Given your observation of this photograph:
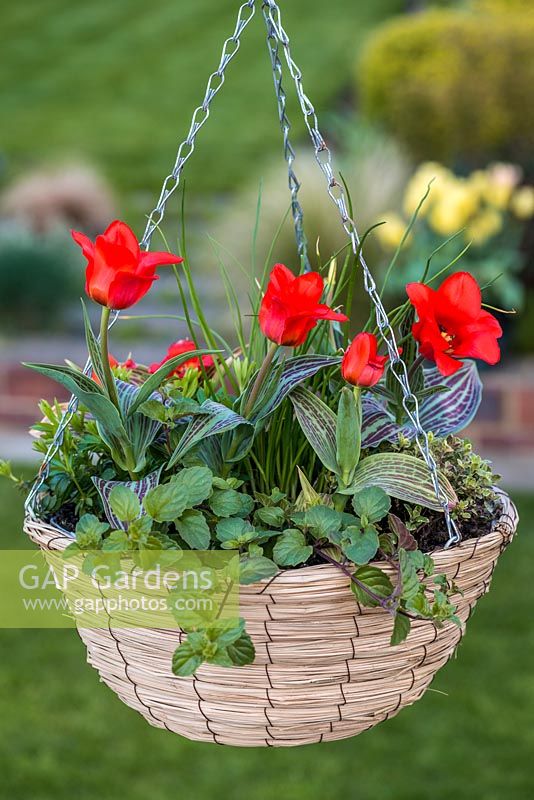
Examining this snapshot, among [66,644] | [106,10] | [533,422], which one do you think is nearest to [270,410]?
[66,644]

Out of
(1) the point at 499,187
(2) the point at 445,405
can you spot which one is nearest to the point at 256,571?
(2) the point at 445,405

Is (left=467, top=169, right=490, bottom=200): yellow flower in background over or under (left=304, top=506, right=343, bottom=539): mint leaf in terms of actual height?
under

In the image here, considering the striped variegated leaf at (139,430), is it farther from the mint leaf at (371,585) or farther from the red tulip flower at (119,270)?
the mint leaf at (371,585)

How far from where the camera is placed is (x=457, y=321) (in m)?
0.98

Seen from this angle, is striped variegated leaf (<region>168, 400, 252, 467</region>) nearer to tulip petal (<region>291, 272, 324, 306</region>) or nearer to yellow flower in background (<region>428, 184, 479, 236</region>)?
tulip petal (<region>291, 272, 324, 306</region>)

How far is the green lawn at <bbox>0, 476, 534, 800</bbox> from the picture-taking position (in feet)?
7.22

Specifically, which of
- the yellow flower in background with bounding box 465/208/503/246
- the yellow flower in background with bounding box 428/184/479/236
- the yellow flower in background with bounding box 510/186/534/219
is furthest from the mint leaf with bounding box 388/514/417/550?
the yellow flower in background with bounding box 510/186/534/219

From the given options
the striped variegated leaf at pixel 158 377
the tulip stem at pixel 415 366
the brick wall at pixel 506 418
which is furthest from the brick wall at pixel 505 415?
the striped variegated leaf at pixel 158 377

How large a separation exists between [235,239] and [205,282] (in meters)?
0.67

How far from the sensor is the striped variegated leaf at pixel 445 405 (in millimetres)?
1084

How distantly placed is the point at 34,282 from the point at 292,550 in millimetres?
3964

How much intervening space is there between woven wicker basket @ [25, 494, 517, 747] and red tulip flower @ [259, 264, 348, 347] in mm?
221

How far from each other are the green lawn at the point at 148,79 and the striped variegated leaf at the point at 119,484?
488 centimetres

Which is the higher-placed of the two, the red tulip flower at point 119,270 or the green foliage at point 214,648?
the red tulip flower at point 119,270
